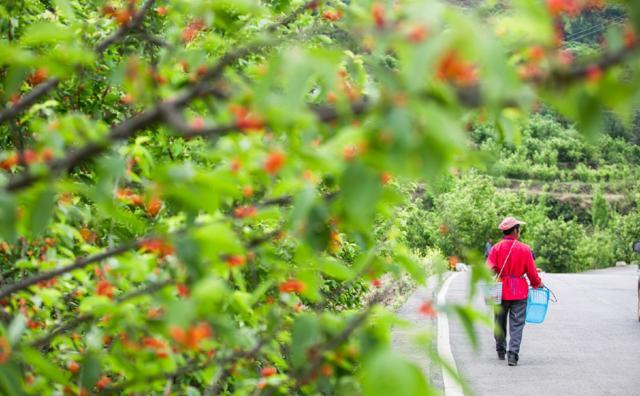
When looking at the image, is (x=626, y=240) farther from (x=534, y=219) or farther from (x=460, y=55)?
(x=460, y=55)

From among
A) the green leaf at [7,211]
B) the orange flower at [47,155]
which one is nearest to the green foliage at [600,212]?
the orange flower at [47,155]

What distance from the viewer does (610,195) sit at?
7281 centimetres

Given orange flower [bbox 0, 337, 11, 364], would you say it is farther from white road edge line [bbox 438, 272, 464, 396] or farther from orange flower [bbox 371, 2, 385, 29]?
white road edge line [bbox 438, 272, 464, 396]

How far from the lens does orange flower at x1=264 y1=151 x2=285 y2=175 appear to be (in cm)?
152

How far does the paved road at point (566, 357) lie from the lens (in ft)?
27.4

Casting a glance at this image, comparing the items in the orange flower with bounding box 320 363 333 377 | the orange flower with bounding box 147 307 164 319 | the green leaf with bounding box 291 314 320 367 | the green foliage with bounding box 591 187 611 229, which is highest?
the green leaf with bounding box 291 314 320 367

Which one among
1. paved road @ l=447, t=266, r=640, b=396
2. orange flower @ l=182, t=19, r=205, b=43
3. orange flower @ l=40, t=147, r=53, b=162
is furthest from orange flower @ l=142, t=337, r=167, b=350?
paved road @ l=447, t=266, r=640, b=396

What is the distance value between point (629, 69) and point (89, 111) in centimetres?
322

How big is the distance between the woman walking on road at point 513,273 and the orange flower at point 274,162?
8.25m

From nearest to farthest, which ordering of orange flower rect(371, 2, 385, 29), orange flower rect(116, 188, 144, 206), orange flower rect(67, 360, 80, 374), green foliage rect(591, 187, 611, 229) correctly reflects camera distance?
orange flower rect(371, 2, 385, 29), orange flower rect(67, 360, 80, 374), orange flower rect(116, 188, 144, 206), green foliage rect(591, 187, 611, 229)

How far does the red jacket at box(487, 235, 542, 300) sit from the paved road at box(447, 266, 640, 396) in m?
0.84

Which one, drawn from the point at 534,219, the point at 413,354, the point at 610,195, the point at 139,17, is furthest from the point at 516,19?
the point at 610,195

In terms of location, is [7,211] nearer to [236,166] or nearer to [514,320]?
[236,166]

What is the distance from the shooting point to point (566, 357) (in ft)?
33.6
